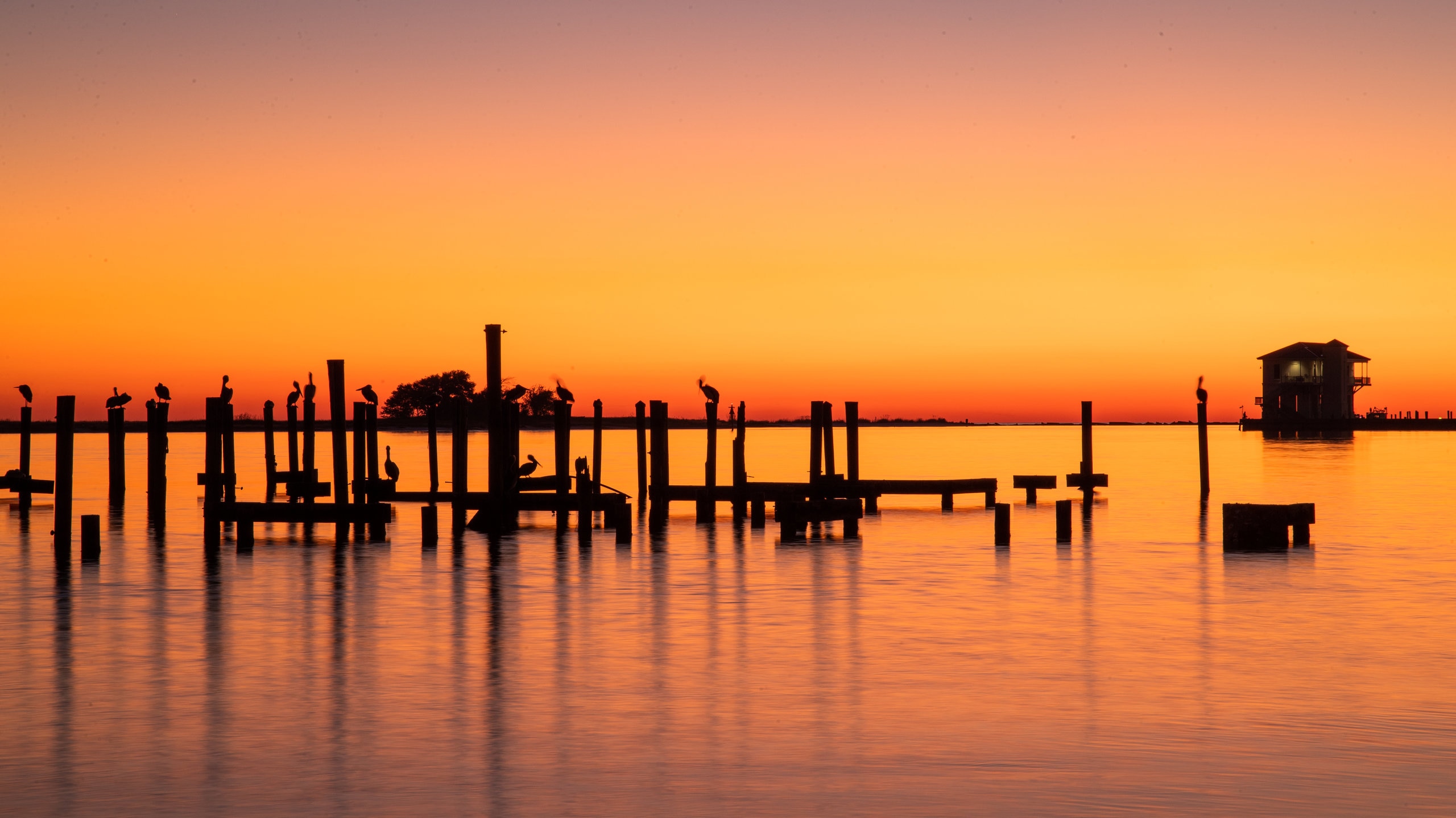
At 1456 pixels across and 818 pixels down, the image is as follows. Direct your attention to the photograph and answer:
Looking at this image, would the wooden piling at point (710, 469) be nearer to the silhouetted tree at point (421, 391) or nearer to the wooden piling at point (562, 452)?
the wooden piling at point (562, 452)

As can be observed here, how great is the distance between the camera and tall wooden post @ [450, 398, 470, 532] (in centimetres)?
2752

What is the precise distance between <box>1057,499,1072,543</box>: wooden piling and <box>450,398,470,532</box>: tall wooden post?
10413mm

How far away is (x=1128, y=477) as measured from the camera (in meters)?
60.9

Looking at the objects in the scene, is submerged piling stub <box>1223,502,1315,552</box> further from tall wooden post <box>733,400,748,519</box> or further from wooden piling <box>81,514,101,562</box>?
wooden piling <box>81,514,101,562</box>

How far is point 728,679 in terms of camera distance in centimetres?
1405

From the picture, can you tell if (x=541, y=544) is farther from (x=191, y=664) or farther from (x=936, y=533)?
(x=191, y=664)

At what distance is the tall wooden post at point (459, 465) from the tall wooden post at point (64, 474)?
242 inches

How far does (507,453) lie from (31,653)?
1485cm

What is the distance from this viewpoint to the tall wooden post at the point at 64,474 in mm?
22875

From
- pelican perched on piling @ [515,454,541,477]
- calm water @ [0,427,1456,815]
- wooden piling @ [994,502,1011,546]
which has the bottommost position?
calm water @ [0,427,1456,815]

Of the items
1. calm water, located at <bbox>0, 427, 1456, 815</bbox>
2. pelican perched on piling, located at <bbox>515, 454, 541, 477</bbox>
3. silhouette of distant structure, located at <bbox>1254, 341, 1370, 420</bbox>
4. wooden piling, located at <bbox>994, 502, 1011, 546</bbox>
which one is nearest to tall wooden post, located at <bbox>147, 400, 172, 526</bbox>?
calm water, located at <bbox>0, 427, 1456, 815</bbox>

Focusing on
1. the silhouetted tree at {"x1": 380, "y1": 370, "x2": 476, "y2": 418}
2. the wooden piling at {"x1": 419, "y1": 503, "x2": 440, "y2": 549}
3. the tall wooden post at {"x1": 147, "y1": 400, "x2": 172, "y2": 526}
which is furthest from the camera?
the silhouetted tree at {"x1": 380, "y1": 370, "x2": 476, "y2": 418}

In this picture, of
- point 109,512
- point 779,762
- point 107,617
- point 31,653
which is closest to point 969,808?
point 779,762

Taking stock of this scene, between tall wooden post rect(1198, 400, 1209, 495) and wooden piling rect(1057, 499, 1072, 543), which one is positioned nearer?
wooden piling rect(1057, 499, 1072, 543)
